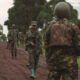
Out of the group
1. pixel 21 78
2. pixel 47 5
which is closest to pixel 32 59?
pixel 21 78

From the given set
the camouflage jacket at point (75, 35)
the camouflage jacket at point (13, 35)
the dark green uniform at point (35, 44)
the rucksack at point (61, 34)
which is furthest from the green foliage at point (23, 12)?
the rucksack at point (61, 34)

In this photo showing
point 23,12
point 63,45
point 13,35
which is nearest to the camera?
point 63,45

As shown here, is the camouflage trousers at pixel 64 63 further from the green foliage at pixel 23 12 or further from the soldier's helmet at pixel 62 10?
the green foliage at pixel 23 12

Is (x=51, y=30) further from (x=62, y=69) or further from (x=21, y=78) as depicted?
(x=21, y=78)

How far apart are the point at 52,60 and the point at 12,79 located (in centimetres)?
638

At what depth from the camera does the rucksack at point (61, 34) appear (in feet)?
19.0

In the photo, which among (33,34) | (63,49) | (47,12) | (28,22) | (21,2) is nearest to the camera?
(63,49)

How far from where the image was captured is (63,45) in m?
5.82

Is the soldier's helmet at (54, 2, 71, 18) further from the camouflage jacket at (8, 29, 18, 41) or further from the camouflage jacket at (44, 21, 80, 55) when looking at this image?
the camouflage jacket at (8, 29, 18, 41)

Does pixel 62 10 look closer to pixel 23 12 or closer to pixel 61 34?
pixel 61 34

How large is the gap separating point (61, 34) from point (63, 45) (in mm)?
174

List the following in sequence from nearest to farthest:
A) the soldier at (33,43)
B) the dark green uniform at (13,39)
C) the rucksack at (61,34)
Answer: the rucksack at (61,34), the soldier at (33,43), the dark green uniform at (13,39)

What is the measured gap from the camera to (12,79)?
12.1 m

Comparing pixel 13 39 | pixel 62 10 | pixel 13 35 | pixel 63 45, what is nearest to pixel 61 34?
pixel 63 45
